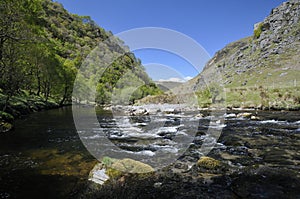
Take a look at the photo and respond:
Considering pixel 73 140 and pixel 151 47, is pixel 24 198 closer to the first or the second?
pixel 73 140

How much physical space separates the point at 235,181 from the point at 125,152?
5.16 metres

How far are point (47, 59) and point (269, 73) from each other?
62638 mm

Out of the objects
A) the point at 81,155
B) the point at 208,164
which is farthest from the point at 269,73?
the point at 81,155

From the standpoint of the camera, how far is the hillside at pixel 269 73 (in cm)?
3284

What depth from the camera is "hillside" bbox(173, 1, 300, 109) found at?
32.8 meters

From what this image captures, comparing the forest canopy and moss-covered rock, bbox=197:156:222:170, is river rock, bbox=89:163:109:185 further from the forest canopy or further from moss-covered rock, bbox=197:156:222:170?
the forest canopy

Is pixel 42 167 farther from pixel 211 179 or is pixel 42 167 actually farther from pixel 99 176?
pixel 211 179

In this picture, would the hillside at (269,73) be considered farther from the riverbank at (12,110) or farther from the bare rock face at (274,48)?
the riverbank at (12,110)

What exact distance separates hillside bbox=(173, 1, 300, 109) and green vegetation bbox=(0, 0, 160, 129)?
2518 centimetres

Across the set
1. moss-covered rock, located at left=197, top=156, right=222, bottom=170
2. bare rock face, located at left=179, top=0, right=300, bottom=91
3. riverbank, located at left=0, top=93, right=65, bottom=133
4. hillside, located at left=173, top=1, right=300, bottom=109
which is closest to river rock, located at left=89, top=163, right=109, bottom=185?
moss-covered rock, located at left=197, top=156, right=222, bottom=170

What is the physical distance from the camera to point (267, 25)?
100000 mm

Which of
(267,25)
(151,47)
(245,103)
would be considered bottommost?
(245,103)

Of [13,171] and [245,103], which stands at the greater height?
Result: [245,103]

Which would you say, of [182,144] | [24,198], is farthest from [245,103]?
[24,198]
